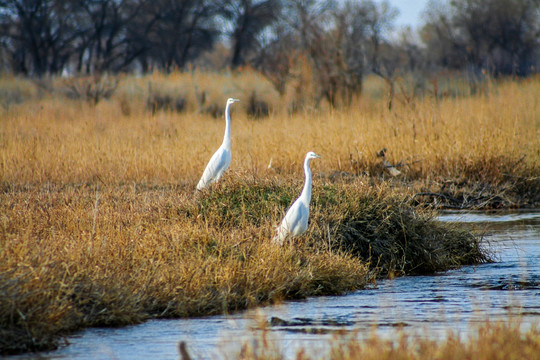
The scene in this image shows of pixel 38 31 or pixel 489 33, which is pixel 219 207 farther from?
pixel 489 33

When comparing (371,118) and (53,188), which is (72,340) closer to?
(53,188)

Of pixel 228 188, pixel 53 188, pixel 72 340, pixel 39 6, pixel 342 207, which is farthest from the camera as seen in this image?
pixel 39 6

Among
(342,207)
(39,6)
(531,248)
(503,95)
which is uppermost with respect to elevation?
(39,6)

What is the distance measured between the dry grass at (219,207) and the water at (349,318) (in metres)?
0.19

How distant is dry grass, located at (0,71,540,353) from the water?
0.19 metres

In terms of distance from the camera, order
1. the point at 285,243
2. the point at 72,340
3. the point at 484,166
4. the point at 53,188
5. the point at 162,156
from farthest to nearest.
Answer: the point at 162,156, the point at 484,166, the point at 53,188, the point at 285,243, the point at 72,340

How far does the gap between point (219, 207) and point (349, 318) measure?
2671 millimetres

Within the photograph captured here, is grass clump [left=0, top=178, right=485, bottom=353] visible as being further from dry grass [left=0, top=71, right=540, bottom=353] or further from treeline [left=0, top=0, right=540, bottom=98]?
treeline [left=0, top=0, right=540, bottom=98]

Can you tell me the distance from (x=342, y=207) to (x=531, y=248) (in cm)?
236

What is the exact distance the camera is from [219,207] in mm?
7398

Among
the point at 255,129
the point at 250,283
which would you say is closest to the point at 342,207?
the point at 250,283

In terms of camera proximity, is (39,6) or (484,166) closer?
(484,166)

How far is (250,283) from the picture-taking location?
18.3 ft

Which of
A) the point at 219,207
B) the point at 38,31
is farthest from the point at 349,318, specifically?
the point at 38,31
